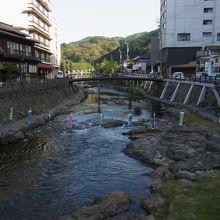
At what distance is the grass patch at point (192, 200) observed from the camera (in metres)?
14.3

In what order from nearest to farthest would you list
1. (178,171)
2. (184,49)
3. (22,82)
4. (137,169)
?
(178,171)
(137,169)
(22,82)
(184,49)

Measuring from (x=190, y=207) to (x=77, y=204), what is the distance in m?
5.70

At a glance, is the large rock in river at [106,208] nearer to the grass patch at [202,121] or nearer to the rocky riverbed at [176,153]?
the rocky riverbed at [176,153]

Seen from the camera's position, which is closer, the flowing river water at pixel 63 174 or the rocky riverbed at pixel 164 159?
the rocky riverbed at pixel 164 159

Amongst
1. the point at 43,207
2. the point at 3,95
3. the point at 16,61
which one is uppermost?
the point at 16,61

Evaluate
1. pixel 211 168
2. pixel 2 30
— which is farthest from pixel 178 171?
pixel 2 30

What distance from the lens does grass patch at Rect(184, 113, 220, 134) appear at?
31.8 metres

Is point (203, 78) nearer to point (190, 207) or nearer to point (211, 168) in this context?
point (211, 168)

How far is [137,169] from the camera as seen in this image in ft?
74.4

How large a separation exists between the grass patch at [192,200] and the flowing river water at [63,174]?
60.9 inches

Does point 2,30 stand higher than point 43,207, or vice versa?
point 2,30

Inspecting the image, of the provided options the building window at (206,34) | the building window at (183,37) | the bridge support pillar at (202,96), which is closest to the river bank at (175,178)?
the bridge support pillar at (202,96)

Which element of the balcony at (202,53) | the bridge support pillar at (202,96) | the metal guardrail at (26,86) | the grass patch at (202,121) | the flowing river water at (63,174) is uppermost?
the balcony at (202,53)

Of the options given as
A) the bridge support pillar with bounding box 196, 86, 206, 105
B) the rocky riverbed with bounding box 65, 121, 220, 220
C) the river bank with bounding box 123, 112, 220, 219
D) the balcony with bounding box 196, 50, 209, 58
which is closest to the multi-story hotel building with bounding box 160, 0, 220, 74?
the balcony with bounding box 196, 50, 209, 58
